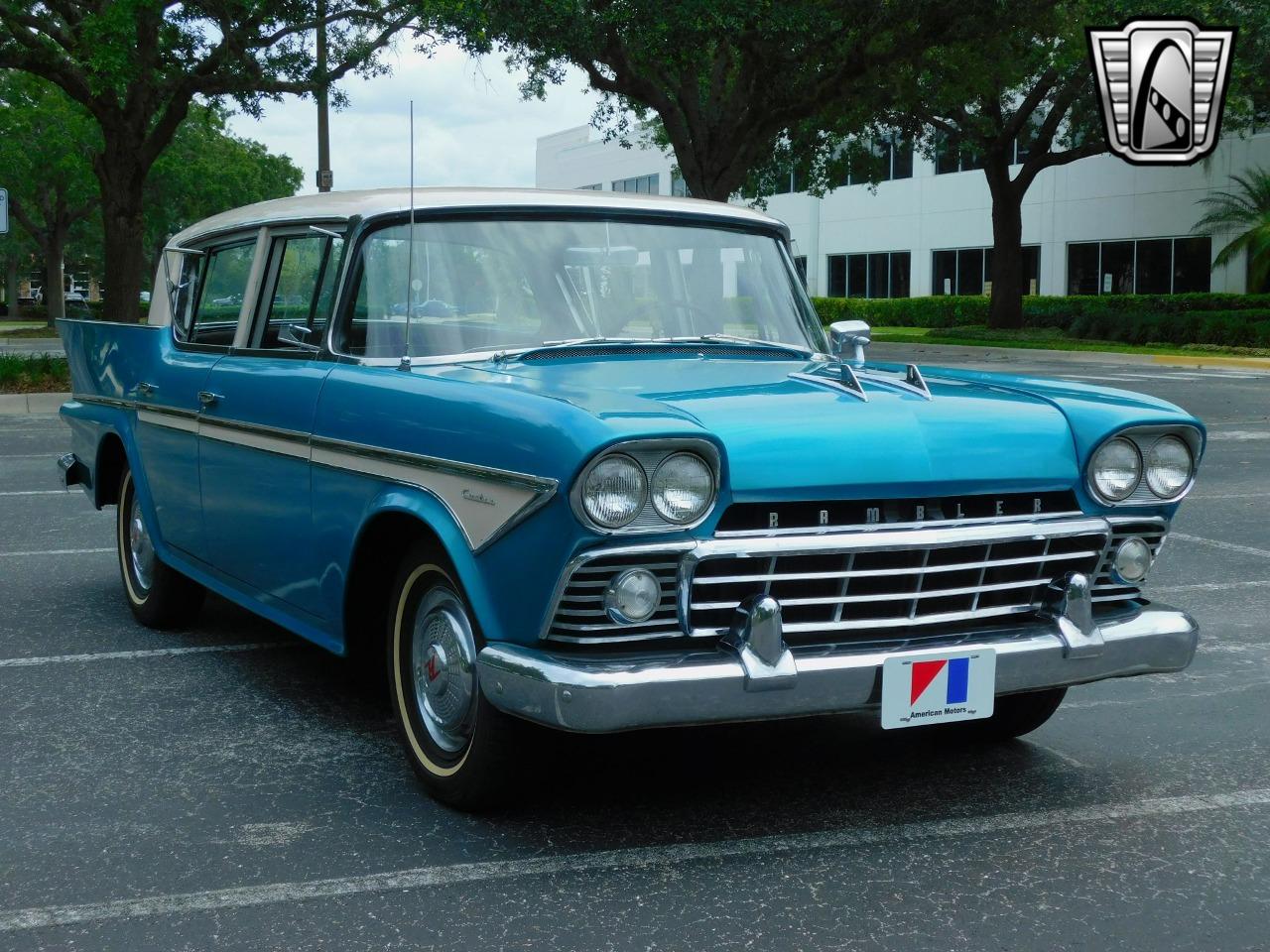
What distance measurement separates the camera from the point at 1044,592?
4105mm

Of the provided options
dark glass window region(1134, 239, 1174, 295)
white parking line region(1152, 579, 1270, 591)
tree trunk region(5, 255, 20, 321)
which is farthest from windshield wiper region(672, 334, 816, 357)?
tree trunk region(5, 255, 20, 321)

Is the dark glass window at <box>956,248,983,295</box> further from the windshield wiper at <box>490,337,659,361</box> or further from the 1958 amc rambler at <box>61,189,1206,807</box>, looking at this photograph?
the windshield wiper at <box>490,337,659,361</box>

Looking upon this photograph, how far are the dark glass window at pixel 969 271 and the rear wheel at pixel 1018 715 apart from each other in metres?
39.3

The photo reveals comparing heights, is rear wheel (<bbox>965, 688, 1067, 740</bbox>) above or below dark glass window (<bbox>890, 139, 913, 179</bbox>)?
below

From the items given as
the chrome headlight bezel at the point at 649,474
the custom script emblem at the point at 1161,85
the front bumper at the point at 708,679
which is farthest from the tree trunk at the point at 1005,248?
the chrome headlight bezel at the point at 649,474

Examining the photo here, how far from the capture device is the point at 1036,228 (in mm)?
40781

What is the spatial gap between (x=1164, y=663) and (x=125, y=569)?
4.48m

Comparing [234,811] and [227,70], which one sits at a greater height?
[227,70]

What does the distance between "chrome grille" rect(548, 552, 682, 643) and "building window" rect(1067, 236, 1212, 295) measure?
114ft

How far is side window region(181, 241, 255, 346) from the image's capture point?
571 cm

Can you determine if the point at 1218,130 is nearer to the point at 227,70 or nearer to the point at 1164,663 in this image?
the point at 227,70

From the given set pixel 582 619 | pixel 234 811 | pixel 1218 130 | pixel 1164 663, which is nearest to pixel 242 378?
pixel 234 811

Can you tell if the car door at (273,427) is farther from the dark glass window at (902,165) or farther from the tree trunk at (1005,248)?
the dark glass window at (902,165)

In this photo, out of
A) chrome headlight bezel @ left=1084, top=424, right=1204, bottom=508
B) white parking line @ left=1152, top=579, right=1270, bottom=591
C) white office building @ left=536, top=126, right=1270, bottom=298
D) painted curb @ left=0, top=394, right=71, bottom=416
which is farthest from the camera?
white office building @ left=536, top=126, right=1270, bottom=298
